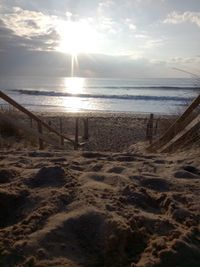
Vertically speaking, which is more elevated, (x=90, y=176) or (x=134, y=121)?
(x=90, y=176)

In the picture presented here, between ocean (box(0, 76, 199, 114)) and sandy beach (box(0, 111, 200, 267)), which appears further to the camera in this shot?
ocean (box(0, 76, 199, 114))

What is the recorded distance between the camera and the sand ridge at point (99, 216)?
2551 mm

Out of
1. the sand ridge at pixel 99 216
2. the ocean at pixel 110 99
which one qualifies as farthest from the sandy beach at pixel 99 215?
the ocean at pixel 110 99

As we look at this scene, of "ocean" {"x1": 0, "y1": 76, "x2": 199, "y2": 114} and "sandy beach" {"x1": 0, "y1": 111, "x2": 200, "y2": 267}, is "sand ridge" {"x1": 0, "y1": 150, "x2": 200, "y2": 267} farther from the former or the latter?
"ocean" {"x1": 0, "y1": 76, "x2": 199, "y2": 114}

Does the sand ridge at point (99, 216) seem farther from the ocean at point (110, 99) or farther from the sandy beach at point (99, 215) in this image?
the ocean at point (110, 99)

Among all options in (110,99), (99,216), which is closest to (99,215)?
(99,216)

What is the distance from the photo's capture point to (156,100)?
48812 millimetres

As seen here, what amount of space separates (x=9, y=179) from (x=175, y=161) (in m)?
2.22

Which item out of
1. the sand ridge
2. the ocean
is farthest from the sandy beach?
the ocean

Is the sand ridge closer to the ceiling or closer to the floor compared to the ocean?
closer to the ceiling

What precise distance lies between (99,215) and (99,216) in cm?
1

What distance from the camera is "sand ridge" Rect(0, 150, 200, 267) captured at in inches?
100

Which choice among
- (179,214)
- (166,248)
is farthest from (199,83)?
(166,248)

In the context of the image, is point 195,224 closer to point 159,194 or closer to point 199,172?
point 159,194
